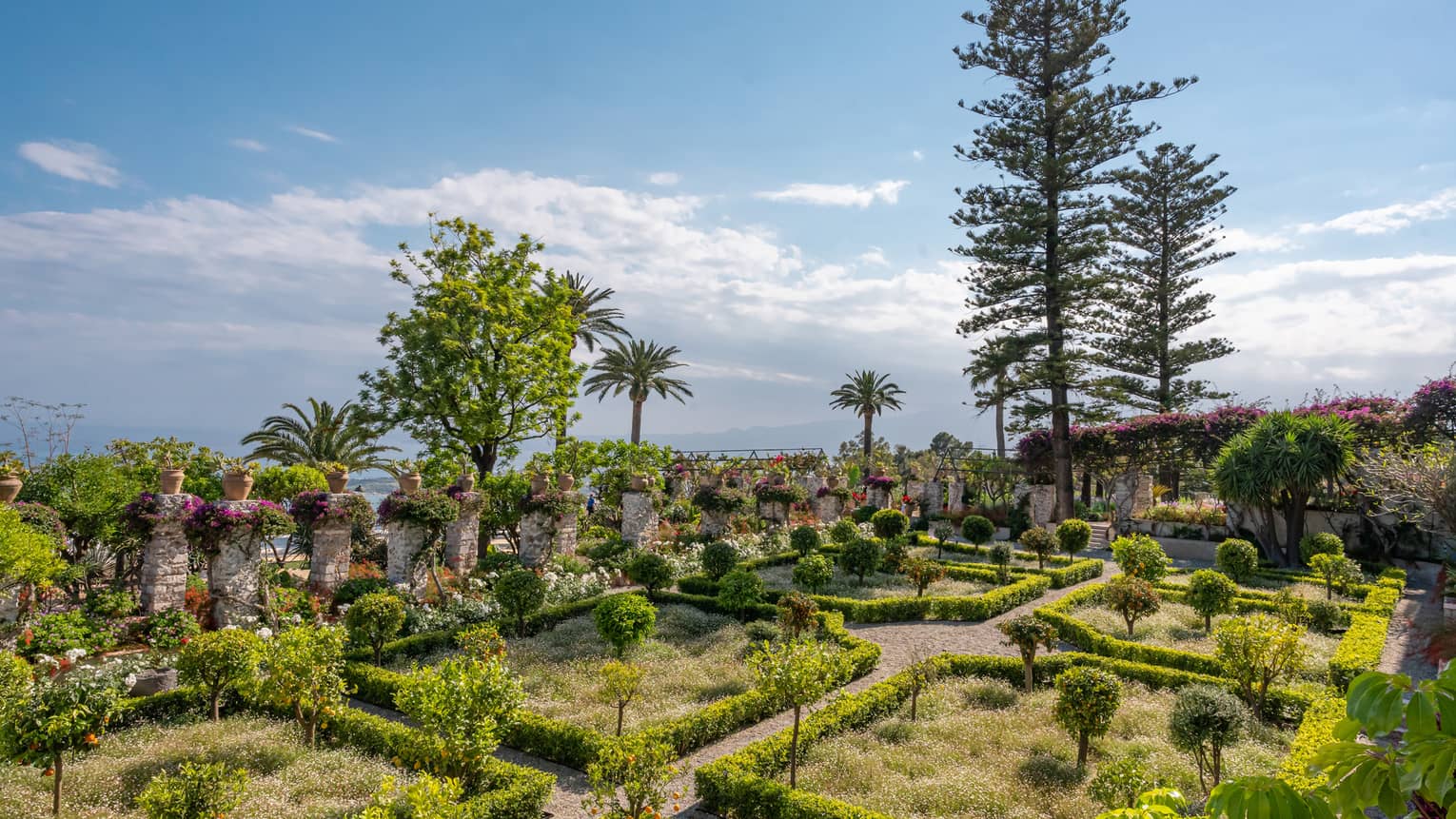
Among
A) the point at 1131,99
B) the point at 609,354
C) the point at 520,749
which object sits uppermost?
the point at 1131,99

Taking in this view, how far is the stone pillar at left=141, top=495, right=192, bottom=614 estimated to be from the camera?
12.2 meters

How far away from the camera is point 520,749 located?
960cm

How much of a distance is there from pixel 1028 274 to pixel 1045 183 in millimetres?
3489

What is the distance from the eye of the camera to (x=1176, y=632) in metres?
15.0

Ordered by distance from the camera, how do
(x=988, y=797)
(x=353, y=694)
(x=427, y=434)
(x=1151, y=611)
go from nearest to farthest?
(x=988, y=797) < (x=353, y=694) < (x=1151, y=611) < (x=427, y=434)

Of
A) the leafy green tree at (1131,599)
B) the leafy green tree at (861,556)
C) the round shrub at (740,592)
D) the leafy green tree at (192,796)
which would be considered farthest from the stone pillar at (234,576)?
the leafy green tree at (1131,599)

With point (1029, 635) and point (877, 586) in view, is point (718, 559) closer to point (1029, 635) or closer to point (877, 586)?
point (877, 586)

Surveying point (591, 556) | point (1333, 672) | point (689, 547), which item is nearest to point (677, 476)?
point (689, 547)

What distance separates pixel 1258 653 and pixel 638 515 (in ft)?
47.9

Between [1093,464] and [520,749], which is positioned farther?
[1093,464]

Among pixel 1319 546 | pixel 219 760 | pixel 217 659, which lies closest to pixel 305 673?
pixel 219 760

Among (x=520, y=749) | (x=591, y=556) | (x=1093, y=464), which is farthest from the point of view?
(x=1093, y=464)

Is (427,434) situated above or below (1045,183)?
below

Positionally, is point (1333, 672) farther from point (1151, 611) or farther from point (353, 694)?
point (353, 694)
